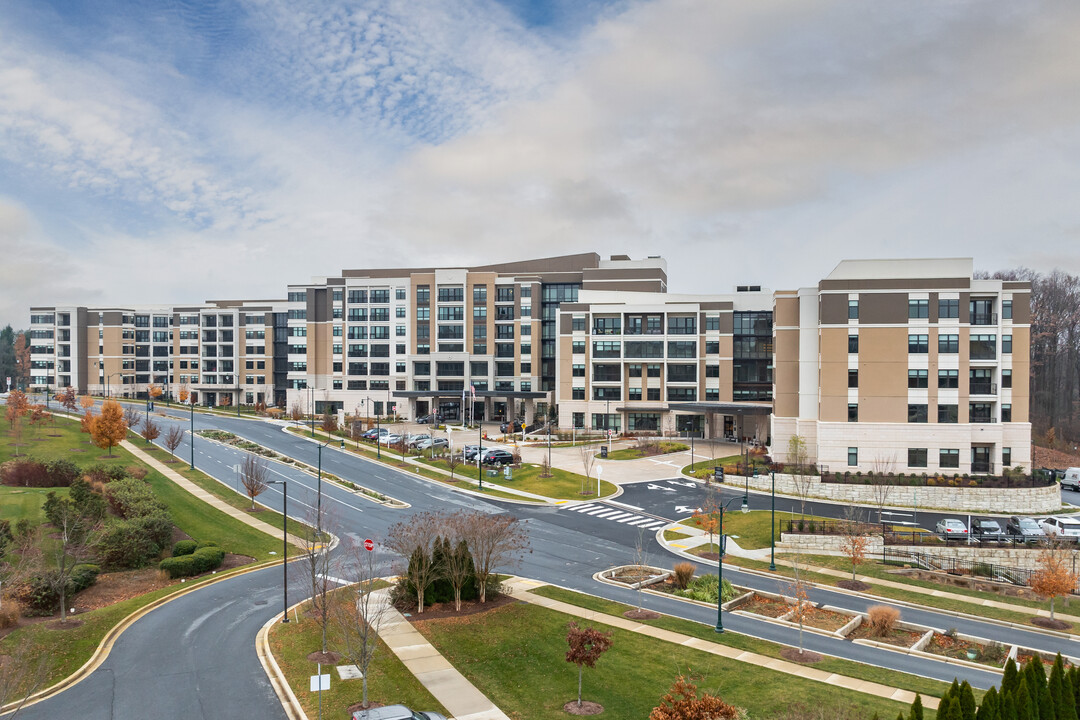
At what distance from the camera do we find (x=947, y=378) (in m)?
57.9

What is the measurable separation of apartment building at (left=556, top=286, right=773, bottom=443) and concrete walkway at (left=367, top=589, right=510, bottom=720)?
191 ft

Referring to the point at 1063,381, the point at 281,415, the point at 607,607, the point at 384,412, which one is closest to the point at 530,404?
the point at 384,412

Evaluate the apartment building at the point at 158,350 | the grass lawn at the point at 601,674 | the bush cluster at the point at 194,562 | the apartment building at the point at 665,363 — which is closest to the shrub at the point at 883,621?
the grass lawn at the point at 601,674

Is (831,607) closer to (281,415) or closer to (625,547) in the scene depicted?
(625,547)

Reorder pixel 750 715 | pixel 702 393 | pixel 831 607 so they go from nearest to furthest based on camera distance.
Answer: pixel 750 715 → pixel 831 607 → pixel 702 393

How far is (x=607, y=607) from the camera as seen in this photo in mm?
30312

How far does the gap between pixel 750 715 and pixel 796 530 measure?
83.0 ft

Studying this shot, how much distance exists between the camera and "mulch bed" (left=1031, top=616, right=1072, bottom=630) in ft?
97.5

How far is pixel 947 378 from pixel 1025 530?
56.7 ft

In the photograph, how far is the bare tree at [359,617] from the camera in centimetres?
2100

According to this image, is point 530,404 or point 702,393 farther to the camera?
point 530,404

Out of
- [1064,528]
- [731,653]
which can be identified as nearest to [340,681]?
[731,653]

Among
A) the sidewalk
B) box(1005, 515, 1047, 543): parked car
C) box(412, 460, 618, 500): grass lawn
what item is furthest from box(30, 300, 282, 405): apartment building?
box(1005, 515, 1047, 543): parked car

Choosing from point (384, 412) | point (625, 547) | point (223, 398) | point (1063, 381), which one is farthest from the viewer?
point (223, 398)
